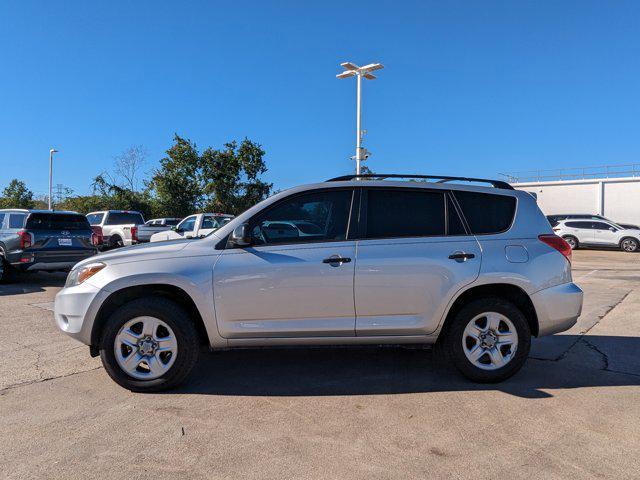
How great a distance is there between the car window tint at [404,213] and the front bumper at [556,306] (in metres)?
1.04

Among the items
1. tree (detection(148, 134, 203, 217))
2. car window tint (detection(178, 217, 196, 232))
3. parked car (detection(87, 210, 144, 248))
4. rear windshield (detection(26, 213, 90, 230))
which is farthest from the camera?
tree (detection(148, 134, 203, 217))

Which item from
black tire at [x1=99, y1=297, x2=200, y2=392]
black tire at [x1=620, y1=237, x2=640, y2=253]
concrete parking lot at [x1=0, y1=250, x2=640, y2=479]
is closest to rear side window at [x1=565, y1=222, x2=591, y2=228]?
black tire at [x1=620, y1=237, x2=640, y2=253]

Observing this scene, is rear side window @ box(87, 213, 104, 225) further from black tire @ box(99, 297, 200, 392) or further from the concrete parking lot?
black tire @ box(99, 297, 200, 392)

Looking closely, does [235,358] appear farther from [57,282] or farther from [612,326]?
[57,282]

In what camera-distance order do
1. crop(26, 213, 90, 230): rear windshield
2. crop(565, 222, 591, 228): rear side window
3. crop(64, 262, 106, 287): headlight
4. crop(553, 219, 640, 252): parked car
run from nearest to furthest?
crop(64, 262, 106, 287): headlight → crop(26, 213, 90, 230): rear windshield → crop(553, 219, 640, 252): parked car → crop(565, 222, 591, 228): rear side window

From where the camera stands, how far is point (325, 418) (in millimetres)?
3479

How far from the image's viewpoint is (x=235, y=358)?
4.92m

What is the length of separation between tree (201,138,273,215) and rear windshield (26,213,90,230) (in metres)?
22.7

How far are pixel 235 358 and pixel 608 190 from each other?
38.8 metres

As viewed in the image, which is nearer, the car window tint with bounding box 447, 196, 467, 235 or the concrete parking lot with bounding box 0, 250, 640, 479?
the concrete parking lot with bounding box 0, 250, 640, 479

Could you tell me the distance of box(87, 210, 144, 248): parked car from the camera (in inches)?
685

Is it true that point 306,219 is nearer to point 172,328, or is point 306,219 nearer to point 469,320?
point 172,328

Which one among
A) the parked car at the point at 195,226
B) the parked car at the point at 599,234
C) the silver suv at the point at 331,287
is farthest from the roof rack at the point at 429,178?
the parked car at the point at 599,234

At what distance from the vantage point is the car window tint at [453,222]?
4203 mm
